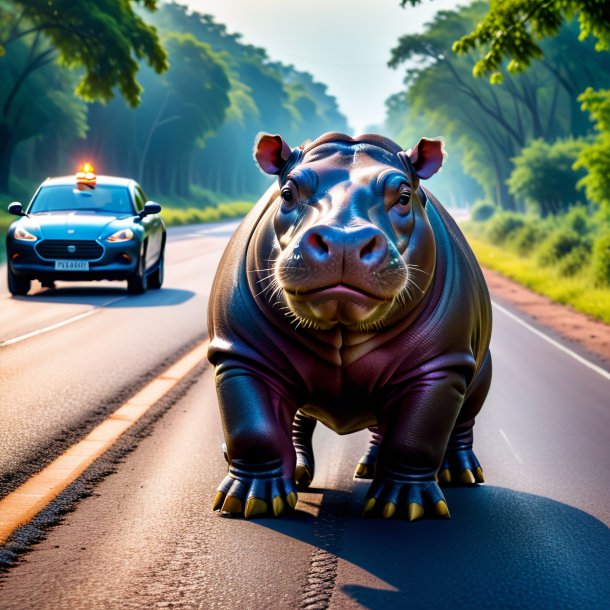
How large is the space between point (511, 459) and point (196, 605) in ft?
10.2

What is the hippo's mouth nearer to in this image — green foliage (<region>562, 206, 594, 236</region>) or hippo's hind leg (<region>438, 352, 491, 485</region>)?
hippo's hind leg (<region>438, 352, 491, 485</region>)

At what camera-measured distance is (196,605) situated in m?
3.64

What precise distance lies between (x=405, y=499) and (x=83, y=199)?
13276mm

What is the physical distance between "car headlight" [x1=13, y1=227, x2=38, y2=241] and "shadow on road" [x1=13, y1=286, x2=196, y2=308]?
0.82 meters

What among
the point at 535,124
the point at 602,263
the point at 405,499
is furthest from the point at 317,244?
the point at 535,124

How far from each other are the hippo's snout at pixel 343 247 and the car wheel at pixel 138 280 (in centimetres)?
1274

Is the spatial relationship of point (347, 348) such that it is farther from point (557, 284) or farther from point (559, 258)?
point (559, 258)

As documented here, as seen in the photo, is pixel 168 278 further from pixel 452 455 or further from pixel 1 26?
pixel 1 26

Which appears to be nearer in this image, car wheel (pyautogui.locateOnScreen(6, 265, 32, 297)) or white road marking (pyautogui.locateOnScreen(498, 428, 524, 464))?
white road marking (pyautogui.locateOnScreen(498, 428, 524, 464))

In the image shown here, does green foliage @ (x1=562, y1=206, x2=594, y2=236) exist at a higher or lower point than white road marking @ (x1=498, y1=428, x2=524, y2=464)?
lower

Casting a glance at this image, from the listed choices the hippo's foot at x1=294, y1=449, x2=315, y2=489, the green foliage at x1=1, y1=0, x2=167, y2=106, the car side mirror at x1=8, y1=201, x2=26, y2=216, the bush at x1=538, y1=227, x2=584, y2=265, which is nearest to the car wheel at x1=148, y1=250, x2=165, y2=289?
the car side mirror at x1=8, y1=201, x2=26, y2=216

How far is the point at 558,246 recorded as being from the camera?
27641mm

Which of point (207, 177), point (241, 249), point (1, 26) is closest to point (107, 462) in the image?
point (241, 249)

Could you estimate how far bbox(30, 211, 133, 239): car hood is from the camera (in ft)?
51.7
